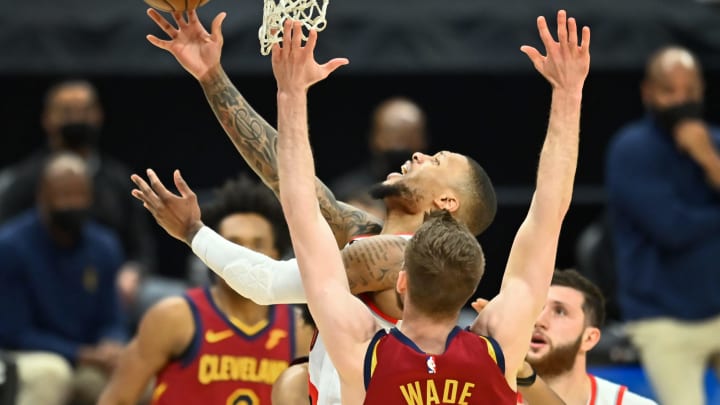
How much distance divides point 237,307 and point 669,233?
2.83m

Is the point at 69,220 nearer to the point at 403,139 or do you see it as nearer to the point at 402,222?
the point at 403,139

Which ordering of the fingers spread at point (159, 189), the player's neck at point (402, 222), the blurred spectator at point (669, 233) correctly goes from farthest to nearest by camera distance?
the blurred spectator at point (669, 233)
the player's neck at point (402, 222)
the fingers spread at point (159, 189)

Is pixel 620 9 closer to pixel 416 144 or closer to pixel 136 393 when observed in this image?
pixel 416 144

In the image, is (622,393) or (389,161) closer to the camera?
(622,393)

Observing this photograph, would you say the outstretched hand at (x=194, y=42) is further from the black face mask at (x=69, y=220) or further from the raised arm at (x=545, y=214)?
the black face mask at (x=69, y=220)

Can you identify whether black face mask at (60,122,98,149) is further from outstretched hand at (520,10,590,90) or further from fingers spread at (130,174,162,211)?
outstretched hand at (520,10,590,90)

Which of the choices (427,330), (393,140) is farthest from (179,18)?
(393,140)

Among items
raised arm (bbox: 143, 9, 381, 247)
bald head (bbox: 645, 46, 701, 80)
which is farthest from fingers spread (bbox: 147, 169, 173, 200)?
bald head (bbox: 645, 46, 701, 80)

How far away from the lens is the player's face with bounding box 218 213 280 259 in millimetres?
6258

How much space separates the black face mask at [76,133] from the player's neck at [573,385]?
5.06 metres

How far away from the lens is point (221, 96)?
482cm

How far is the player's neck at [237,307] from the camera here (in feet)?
20.6

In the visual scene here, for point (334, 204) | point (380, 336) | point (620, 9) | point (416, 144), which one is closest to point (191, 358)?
point (334, 204)

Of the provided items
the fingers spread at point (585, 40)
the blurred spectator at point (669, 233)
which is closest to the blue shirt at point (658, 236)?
the blurred spectator at point (669, 233)
